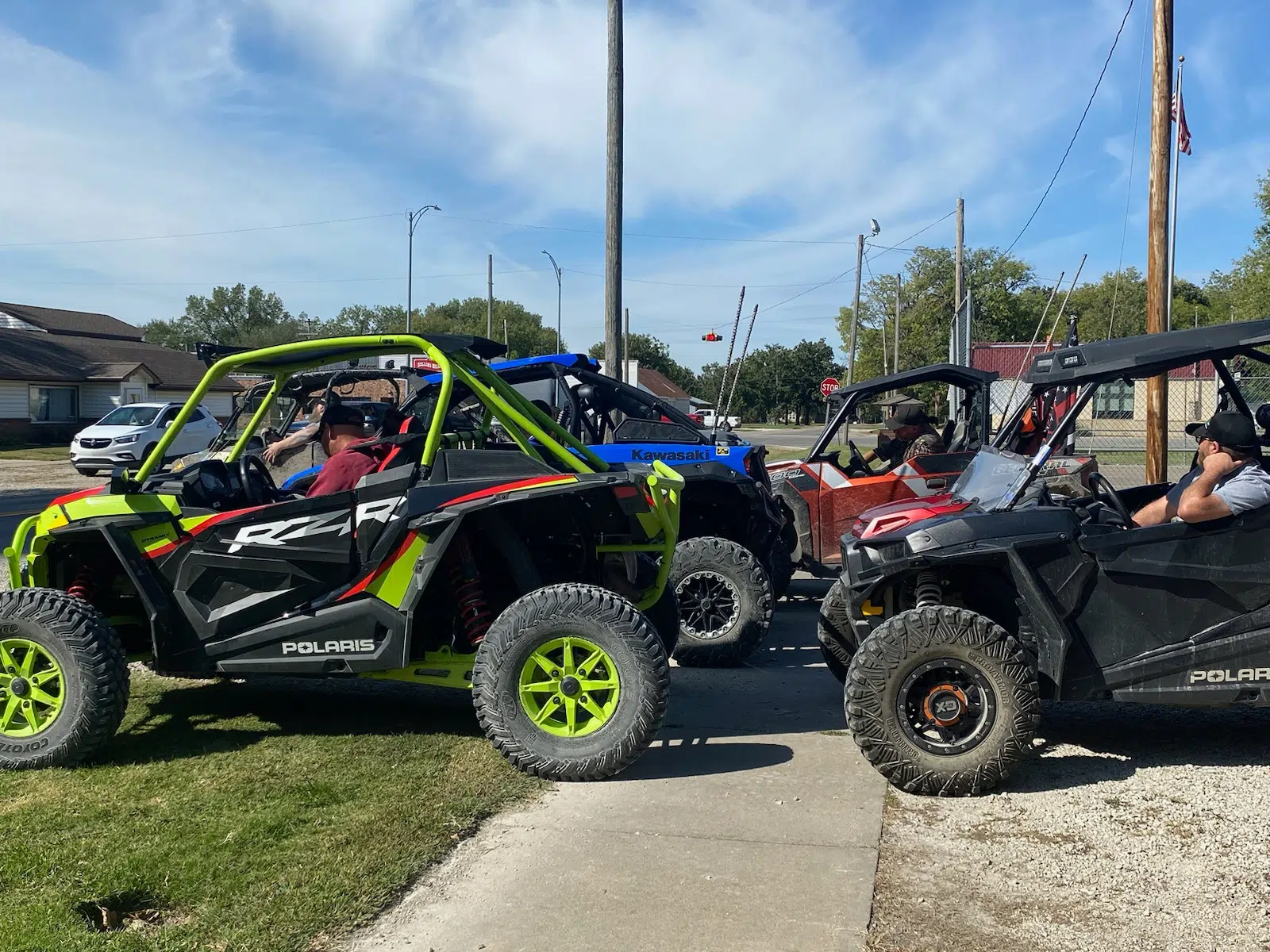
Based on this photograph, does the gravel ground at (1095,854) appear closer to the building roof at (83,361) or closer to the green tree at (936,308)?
→ the building roof at (83,361)

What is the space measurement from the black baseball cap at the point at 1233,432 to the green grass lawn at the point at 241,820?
3.64 m

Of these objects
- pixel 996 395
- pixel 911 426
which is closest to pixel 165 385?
pixel 996 395

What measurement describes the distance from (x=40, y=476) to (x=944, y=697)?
26796 millimetres

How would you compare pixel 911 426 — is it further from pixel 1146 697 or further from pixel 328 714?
pixel 328 714

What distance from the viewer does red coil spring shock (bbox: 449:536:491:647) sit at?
565cm

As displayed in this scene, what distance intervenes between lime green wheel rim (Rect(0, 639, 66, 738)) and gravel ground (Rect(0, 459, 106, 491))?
63.9ft

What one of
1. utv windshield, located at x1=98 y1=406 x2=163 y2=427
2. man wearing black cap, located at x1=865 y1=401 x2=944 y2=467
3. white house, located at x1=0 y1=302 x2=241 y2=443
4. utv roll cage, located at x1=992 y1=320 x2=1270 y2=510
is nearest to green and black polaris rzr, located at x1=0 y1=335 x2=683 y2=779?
utv roll cage, located at x1=992 y1=320 x2=1270 y2=510

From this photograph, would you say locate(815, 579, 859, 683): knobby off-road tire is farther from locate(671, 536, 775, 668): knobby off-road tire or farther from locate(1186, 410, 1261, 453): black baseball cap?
locate(1186, 410, 1261, 453): black baseball cap

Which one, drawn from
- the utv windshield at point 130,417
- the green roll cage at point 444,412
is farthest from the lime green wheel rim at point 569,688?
the utv windshield at point 130,417

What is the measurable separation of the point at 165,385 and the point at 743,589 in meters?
47.8

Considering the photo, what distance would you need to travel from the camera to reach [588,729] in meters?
5.22

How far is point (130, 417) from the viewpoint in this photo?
97.3ft

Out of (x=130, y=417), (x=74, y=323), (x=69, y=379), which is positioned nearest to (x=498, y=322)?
(x=74, y=323)

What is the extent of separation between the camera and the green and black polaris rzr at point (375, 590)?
17.0ft
